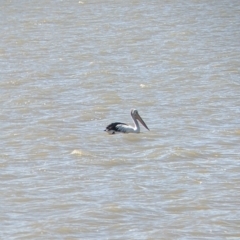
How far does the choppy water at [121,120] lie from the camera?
33.4 ft

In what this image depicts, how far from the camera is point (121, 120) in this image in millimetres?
15547

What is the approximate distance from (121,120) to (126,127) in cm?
119

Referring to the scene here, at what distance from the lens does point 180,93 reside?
1712cm

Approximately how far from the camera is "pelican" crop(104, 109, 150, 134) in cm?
1412

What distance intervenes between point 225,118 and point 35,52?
7.74 metres

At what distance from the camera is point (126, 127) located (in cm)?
1437

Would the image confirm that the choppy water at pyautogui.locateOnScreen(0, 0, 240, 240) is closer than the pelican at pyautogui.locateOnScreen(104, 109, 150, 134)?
Yes

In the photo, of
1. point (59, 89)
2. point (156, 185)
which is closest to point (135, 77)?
point (59, 89)

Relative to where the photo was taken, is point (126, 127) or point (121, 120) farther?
point (121, 120)

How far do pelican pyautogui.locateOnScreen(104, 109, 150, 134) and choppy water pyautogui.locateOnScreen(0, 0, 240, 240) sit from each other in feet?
0.54

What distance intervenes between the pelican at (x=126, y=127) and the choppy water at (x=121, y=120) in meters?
0.16

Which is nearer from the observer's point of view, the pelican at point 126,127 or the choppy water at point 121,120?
the choppy water at point 121,120

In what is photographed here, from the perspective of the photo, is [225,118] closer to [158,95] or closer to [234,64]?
[158,95]

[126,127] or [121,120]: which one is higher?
[126,127]
